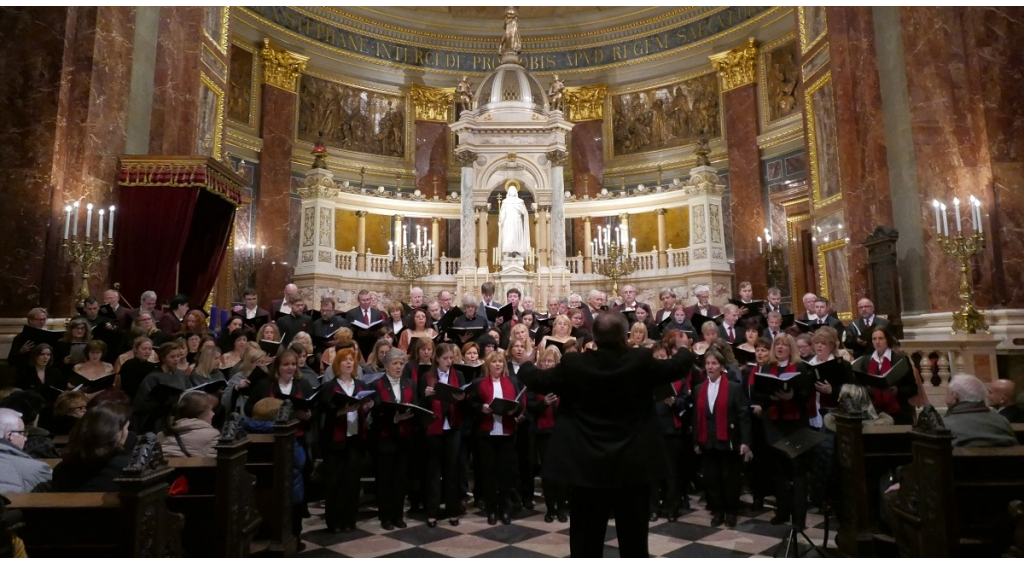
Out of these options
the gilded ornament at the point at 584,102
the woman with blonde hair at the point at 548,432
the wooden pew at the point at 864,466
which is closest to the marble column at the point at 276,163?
the gilded ornament at the point at 584,102

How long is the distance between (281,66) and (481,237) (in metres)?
7.00

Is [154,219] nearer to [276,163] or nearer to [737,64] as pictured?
[276,163]

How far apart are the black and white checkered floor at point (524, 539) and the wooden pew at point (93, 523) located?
5.91ft

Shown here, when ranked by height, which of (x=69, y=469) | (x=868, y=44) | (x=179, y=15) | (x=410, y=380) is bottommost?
(x=69, y=469)

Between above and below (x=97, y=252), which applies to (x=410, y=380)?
below

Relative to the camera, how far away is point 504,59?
16.9 m

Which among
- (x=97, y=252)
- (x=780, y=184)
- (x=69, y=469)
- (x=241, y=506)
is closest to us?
(x=69, y=469)

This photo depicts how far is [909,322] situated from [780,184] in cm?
790

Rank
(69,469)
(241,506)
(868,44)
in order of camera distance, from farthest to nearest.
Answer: (868,44) → (241,506) → (69,469)

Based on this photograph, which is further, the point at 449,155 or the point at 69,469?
the point at 449,155

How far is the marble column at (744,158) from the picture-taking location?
16234 millimetres

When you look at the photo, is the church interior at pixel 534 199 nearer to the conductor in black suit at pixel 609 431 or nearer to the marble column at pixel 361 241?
A: the marble column at pixel 361 241

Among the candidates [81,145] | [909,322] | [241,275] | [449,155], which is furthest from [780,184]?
[81,145]

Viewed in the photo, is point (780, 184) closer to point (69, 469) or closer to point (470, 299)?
point (470, 299)
